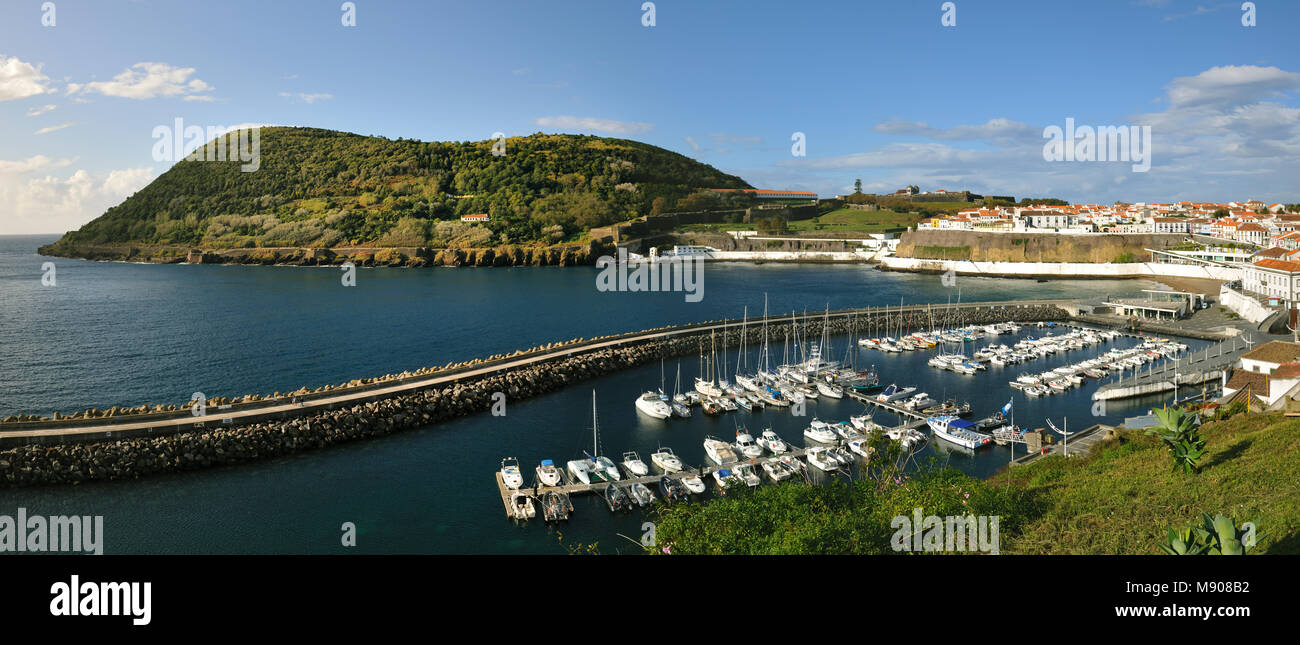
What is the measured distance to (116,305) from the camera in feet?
148

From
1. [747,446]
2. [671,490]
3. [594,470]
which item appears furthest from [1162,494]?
[594,470]

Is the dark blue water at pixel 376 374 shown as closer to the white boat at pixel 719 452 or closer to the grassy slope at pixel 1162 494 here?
the white boat at pixel 719 452

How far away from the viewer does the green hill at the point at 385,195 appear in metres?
83.1

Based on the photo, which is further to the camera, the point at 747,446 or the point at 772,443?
the point at 772,443

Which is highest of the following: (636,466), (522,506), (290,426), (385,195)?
(385,195)

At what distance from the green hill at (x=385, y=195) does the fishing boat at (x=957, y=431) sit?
65.0 meters

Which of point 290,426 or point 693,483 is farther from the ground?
point 290,426

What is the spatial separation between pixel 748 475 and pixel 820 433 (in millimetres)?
3759

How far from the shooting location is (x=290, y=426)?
1823 centimetres

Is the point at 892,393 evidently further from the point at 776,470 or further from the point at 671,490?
the point at 671,490

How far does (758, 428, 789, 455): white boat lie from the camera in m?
18.2
